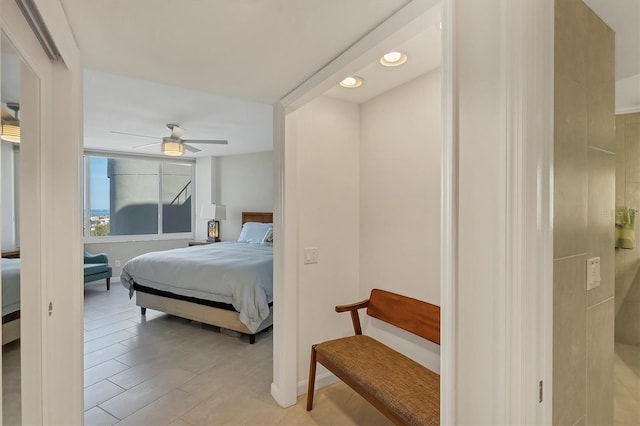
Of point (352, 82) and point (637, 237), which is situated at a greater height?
point (352, 82)

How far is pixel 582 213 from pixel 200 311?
357 centimetres

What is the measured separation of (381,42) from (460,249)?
3.23ft

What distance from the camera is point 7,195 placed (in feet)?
3.20

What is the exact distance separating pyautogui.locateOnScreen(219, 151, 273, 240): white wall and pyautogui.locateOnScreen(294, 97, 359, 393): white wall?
370 centimetres

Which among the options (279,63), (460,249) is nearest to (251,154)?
(279,63)

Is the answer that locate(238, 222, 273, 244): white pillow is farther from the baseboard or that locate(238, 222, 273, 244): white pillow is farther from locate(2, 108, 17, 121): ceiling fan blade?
locate(2, 108, 17, 121): ceiling fan blade

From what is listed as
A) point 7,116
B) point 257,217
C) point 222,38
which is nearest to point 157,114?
point 222,38

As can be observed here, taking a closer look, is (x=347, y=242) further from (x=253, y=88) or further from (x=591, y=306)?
(x=591, y=306)

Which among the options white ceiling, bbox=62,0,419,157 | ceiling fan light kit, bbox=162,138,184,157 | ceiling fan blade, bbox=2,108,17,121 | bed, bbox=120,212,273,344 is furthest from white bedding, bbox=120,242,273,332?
ceiling fan blade, bbox=2,108,17,121

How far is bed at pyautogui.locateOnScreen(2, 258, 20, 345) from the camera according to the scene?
36.4 inches

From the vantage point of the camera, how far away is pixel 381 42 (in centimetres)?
135

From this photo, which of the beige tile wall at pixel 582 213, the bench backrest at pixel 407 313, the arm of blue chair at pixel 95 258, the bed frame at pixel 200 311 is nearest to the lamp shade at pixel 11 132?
the beige tile wall at pixel 582 213

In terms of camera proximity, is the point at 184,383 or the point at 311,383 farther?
the point at 184,383

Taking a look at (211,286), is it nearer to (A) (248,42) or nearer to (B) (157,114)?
(B) (157,114)
